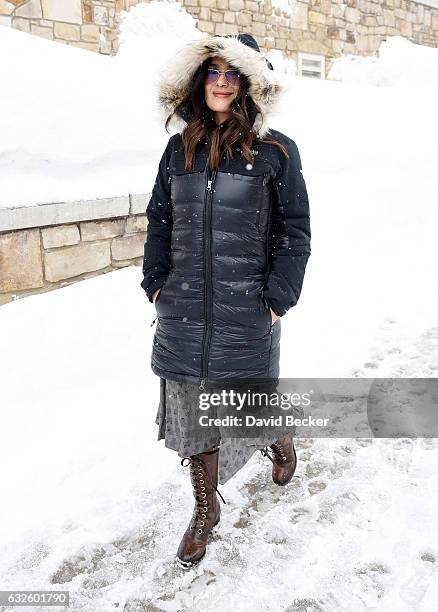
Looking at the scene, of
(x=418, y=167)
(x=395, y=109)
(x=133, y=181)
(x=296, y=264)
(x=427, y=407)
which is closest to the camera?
(x=296, y=264)

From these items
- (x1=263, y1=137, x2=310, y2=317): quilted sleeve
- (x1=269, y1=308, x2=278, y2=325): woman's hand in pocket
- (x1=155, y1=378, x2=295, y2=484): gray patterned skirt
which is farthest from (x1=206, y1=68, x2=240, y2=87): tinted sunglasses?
(x1=155, y1=378, x2=295, y2=484): gray patterned skirt

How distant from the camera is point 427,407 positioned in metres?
3.06

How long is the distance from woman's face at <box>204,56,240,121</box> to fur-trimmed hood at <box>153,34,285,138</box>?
38mm

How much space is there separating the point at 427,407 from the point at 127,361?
1931mm

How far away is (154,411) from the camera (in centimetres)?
309

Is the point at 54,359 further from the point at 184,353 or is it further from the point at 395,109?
the point at 395,109

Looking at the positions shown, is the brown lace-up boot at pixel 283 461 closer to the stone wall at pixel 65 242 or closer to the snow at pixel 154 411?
the snow at pixel 154 411

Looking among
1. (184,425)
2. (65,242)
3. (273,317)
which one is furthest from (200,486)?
(65,242)

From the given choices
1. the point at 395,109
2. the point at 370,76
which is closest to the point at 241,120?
the point at 395,109

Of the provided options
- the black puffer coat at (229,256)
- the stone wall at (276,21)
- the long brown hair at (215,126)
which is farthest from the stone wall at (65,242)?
the stone wall at (276,21)

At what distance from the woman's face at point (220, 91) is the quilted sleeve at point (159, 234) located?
0.26 meters

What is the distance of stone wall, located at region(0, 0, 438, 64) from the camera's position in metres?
8.01

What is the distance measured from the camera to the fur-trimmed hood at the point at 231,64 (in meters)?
1.87

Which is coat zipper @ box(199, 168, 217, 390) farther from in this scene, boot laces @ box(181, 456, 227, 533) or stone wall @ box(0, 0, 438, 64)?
stone wall @ box(0, 0, 438, 64)
